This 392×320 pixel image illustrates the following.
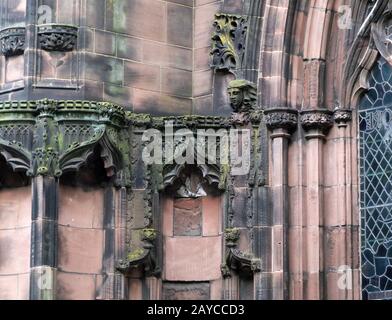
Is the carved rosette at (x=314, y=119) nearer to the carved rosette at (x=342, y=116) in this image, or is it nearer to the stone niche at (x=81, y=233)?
the carved rosette at (x=342, y=116)

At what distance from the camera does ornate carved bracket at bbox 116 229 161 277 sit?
2789cm

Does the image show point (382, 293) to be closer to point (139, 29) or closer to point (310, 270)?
point (310, 270)

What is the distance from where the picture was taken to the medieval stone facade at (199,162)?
90.8 feet

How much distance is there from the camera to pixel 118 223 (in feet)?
91.8

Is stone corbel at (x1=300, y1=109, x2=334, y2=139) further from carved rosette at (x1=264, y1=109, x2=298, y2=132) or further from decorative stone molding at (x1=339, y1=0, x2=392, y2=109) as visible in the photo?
decorative stone molding at (x1=339, y1=0, x2=392, y2=109)

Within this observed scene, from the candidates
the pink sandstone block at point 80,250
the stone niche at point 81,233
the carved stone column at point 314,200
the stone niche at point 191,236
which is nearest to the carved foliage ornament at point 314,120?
the carved stone column at point 314,200

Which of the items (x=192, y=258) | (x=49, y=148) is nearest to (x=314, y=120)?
(x=192, y=258)

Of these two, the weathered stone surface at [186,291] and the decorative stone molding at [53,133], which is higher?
the decorative stone molding at [53,133]

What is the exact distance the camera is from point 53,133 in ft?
90.7

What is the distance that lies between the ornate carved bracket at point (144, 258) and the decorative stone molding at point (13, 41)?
104 inches

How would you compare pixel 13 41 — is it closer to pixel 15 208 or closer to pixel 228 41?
pixel 15 208

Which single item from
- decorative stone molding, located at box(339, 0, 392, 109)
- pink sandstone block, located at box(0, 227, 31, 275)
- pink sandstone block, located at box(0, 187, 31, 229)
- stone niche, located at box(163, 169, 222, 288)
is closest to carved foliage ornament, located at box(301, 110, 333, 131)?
decorative stone molding, located at box(339, 0, 392, 109)

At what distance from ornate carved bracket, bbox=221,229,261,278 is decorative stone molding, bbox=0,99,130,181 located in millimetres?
1802
